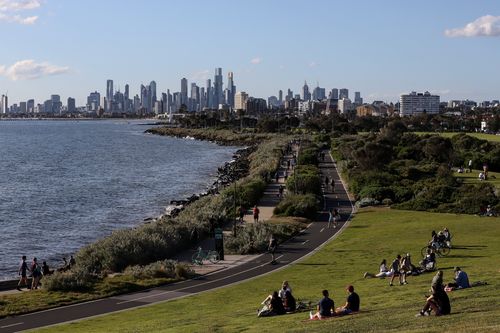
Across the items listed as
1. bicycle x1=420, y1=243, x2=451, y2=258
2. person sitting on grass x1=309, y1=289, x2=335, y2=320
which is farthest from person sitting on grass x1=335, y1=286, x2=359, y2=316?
bicycle x1=420, y1=243, x2=451, y2=258

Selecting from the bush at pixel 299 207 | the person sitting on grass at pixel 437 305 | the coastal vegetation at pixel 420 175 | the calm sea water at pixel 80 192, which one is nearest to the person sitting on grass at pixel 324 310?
the person sitting on grass at pixel 437 305

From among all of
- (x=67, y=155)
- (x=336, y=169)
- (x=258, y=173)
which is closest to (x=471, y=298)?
(x=258, y=173)

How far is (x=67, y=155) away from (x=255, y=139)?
48.7 m

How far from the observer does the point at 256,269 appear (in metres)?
30.4

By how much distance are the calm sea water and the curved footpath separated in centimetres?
1220

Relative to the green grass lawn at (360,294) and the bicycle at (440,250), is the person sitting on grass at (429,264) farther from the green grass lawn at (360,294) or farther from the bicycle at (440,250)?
the bicycle at (440,250)

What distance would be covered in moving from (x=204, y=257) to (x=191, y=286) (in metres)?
6.00

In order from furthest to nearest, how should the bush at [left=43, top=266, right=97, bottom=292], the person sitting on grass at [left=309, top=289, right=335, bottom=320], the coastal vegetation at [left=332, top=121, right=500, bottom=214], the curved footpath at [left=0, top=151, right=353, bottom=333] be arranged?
the coastal vegetation at [left=332, top=121, right=500, bottom=214]
the bush at [left=43, top=266, right=97, bottom=292]
the curved footpath at [left=0, top=151, right=353, bottom=333]
the person sitting on grass at [left=309, top=289, right=335, bottom=320]

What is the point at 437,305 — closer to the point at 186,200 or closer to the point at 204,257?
the point at 204,257

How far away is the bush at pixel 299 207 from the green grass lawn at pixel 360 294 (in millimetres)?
6013

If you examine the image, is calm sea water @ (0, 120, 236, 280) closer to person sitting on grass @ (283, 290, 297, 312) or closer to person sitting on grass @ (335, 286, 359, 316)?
person sitting on grass @ (283, 290, 297, 312)

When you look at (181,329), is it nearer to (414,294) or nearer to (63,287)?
(414,294)

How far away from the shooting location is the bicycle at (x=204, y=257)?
105 ft

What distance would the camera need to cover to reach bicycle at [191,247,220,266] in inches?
1265
